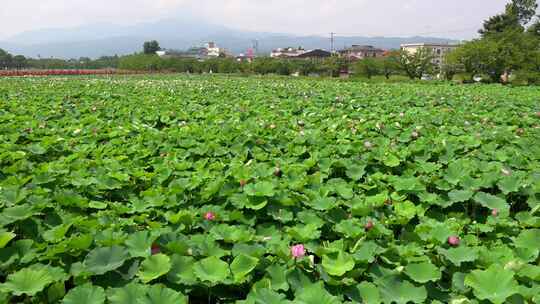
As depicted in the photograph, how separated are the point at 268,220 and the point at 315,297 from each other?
1056 mm

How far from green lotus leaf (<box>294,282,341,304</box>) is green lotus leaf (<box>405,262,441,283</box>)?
1.44ft

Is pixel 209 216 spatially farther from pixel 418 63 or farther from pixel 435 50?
pixel 435 50

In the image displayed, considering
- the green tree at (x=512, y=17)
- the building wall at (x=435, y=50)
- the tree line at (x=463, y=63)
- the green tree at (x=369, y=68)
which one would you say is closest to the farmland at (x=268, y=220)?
the tree line at (x=463, y=63)

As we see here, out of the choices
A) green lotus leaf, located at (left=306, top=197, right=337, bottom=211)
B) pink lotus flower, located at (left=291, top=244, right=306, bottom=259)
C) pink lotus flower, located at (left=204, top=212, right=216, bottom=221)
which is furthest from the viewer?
green lotus leaf, located at (left=306, top=197, right=337, bottom=211)

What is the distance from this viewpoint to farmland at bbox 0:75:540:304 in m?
1.85

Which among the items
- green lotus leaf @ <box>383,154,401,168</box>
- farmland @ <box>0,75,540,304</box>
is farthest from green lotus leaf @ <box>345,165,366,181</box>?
green lotus leaf @ <box>383,154,401,168</box>

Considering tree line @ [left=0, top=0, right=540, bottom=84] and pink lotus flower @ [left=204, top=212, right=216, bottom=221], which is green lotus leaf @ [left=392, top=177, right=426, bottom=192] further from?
tree line @ [left=0, top=0, right=540, bottom=84]

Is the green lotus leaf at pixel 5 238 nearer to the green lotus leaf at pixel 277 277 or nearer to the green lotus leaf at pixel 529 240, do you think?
the green lotus leaf at pixel 277 277

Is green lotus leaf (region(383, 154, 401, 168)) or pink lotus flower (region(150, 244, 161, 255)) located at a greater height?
pink lotus flower (region(150, 244, 161, 255))

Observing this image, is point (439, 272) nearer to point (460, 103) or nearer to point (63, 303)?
point (63, 303)

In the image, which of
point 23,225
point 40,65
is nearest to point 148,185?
point 23,225

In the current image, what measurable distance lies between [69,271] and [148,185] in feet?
4.78

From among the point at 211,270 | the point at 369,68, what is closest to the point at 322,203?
the point at 211,270

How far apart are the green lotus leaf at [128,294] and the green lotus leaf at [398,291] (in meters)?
0.97
